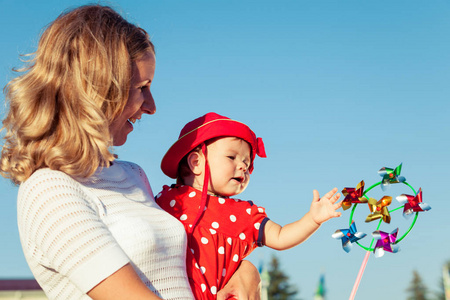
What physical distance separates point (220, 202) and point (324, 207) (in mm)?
644

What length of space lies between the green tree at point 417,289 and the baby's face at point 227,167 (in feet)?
149

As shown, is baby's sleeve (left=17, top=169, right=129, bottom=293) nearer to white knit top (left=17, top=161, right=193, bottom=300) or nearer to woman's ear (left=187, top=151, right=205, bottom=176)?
white knit top (left=17, top=161, right=193, bottom=300)

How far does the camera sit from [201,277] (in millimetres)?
3396

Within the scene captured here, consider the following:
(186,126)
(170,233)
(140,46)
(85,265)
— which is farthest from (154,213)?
(186,126)

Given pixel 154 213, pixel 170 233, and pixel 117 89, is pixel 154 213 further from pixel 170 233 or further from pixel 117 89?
pixel 117 89

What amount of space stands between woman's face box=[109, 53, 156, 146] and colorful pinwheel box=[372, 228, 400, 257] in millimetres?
1397

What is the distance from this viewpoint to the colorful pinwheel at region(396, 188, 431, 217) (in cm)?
333

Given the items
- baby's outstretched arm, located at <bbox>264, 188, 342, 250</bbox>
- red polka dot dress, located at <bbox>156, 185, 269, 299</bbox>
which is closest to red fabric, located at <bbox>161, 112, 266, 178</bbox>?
red polka dot dress, located at <bbox>156, 185, 269, 299</bbox>

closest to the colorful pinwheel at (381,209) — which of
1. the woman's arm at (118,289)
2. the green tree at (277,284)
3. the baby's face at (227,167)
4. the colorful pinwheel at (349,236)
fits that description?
the colorful pinwheel at (349,236)

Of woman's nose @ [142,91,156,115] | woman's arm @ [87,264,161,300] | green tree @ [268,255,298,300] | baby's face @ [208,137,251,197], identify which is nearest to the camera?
woman's arm @ [87,264,161,300]

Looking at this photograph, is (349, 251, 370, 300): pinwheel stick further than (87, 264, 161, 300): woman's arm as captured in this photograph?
Yes

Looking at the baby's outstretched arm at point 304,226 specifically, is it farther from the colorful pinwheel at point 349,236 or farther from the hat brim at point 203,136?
the hat brim at point 203,136

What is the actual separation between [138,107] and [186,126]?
3.81 feet

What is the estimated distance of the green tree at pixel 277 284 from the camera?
4125cm
